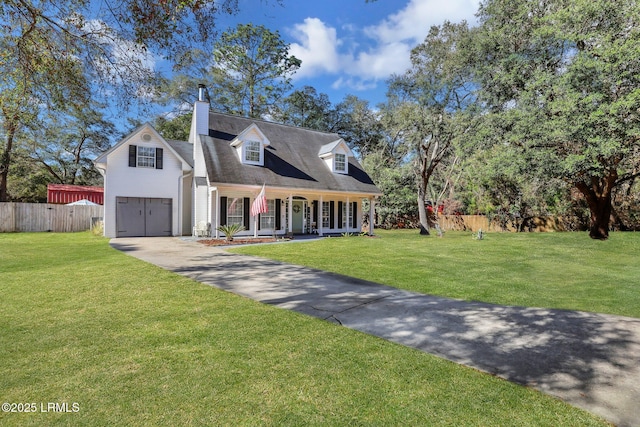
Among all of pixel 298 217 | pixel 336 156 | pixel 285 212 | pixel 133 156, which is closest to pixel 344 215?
pixel 298 217

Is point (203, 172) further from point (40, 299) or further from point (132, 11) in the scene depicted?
point (40, 299)

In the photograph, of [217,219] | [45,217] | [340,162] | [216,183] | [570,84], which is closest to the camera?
[570,84]

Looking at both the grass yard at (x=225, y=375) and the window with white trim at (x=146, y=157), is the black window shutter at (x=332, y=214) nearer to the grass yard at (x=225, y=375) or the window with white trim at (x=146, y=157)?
the window with white trim at (x=146, y=157)

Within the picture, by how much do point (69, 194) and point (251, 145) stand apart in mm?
18495

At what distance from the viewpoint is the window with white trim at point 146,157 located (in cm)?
1681

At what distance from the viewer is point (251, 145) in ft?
56.1

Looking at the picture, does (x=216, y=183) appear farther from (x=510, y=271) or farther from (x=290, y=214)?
(x=510, y=271)

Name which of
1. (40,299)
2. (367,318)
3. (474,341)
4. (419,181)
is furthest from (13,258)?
(419,181)

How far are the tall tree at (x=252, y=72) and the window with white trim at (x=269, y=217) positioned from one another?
1604 centimetres

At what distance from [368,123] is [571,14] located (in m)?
21.8

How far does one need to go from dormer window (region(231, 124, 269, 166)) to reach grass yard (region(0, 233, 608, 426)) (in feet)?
42.0

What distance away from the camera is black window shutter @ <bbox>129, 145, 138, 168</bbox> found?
16.6 metres

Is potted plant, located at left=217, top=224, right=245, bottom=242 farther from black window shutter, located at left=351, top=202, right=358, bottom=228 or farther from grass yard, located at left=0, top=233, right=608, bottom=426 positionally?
grass yard, located at left=0, top=233, right=608, bottom=426

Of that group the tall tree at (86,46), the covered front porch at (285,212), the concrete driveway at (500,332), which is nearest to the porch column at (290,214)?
the covered front porch at (285,212)
